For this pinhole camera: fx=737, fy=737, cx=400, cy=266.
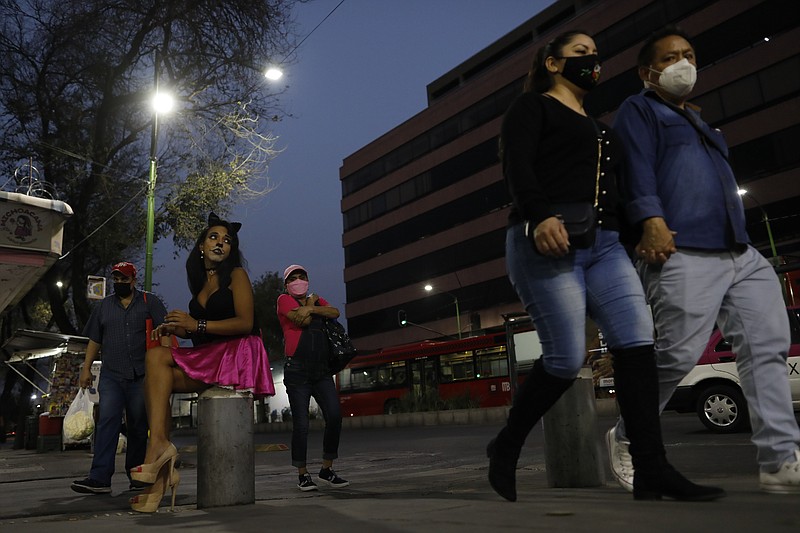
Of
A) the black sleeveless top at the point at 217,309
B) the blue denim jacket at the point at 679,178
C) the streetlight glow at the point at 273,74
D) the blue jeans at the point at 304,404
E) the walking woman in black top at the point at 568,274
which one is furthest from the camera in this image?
the streetlight glow at the point at 273,74

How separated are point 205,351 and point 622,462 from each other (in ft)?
7.77

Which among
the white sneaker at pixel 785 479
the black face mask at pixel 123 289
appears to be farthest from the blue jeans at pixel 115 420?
the white sneaker at pixel 785 479

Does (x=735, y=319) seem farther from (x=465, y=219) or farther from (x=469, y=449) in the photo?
(x=465, y=219)

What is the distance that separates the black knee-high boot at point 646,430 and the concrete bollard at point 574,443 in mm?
998

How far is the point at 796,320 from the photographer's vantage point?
9930 mm

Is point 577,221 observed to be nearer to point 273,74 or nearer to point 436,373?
point 273,74

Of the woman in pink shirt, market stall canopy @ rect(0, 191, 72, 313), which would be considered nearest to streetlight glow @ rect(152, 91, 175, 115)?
market stall canopy @ rect(0, 191, 72, 313)

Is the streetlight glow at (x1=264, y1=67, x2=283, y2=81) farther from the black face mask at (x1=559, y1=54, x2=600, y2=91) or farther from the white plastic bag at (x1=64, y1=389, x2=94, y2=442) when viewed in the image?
the black face mask at (x1=559, y1=54, x2=600, y2=91)

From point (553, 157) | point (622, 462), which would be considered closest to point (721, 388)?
point (622, 462)

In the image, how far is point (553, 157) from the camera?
128 inches

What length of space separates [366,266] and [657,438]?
5980 cm

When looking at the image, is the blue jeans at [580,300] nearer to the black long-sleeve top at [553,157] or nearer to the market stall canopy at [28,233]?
the black long-sleeve top at [553,157]

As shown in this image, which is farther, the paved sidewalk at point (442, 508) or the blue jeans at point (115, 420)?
the blue jeans at point (115, 420)

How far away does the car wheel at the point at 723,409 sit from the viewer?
9641mm
